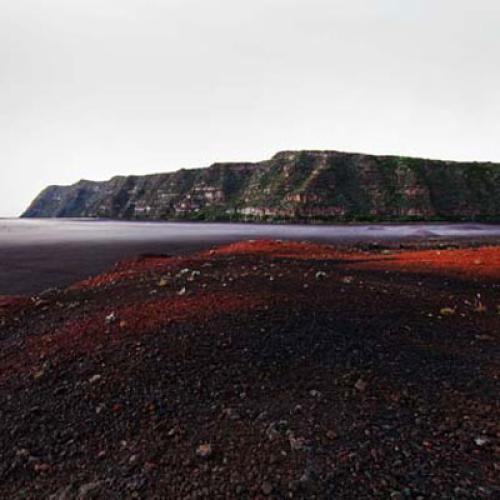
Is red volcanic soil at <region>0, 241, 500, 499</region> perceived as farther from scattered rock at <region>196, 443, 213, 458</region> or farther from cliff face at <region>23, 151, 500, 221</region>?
cliff face at <region>23, 151, 500, 221</region>

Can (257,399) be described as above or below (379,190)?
below

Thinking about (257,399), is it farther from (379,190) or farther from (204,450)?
(379,190)

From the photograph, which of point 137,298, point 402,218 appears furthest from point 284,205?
point 137,298

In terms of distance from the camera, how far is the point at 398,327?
29.0 ft

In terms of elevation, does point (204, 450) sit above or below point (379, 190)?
below

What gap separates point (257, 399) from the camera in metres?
5.86

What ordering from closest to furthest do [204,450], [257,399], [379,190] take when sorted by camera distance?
1. [204,450]
2. [257,399]
3. [379,190]

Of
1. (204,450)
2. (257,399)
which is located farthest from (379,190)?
(204,450)

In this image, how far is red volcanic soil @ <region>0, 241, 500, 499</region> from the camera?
4.33 m

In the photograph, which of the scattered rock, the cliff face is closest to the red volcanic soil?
the scattered rock

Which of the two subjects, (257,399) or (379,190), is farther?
(379,190)

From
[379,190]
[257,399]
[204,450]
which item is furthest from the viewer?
[379,190]

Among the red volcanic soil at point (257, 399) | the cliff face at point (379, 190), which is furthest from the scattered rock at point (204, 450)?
the cliff face at point (379, 190)

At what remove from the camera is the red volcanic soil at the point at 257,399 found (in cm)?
433
